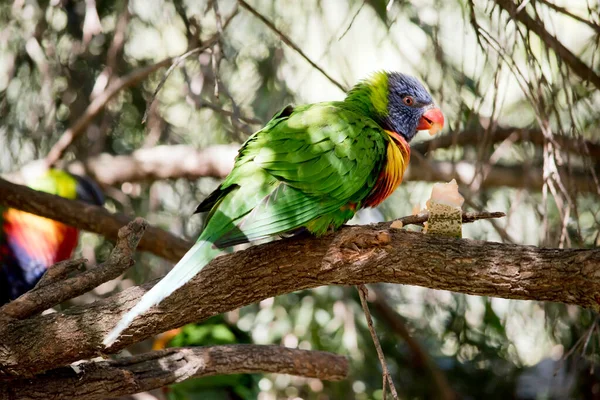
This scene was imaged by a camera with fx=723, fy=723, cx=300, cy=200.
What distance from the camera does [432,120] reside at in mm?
2906

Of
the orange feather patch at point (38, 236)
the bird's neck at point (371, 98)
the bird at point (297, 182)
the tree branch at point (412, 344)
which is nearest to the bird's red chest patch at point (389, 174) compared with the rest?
the bird at point (297, 182)

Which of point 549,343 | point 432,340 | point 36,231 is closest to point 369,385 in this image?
point 432,340

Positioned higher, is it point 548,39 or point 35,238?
point 548,39

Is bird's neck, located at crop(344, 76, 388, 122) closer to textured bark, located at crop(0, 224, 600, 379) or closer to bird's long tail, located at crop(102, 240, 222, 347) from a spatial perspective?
textured bark, located at crop(0, 224, 600, 379)

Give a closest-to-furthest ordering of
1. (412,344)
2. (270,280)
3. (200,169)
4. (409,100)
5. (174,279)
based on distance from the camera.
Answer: (174,279) → (270,280) → (409,100) → (200,169) → (412,344)

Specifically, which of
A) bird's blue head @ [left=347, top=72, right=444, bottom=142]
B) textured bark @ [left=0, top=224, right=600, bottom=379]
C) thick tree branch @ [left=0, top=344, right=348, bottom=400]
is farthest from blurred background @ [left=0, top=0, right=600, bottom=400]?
textured bark @ [left=0, top=224, right=600, bottom=379]

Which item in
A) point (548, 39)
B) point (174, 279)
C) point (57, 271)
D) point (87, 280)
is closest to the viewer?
point (174, 279)

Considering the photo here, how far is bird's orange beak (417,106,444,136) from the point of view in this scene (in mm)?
2895

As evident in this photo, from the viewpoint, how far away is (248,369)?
2.61 metres

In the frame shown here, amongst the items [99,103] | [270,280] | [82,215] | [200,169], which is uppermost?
[99,103]

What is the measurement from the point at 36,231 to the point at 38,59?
101cm

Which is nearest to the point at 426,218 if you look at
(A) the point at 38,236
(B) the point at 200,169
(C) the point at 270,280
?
(C) the point at 270,280

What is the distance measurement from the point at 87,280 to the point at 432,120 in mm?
1469

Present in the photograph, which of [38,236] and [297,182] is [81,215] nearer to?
[38,236]
